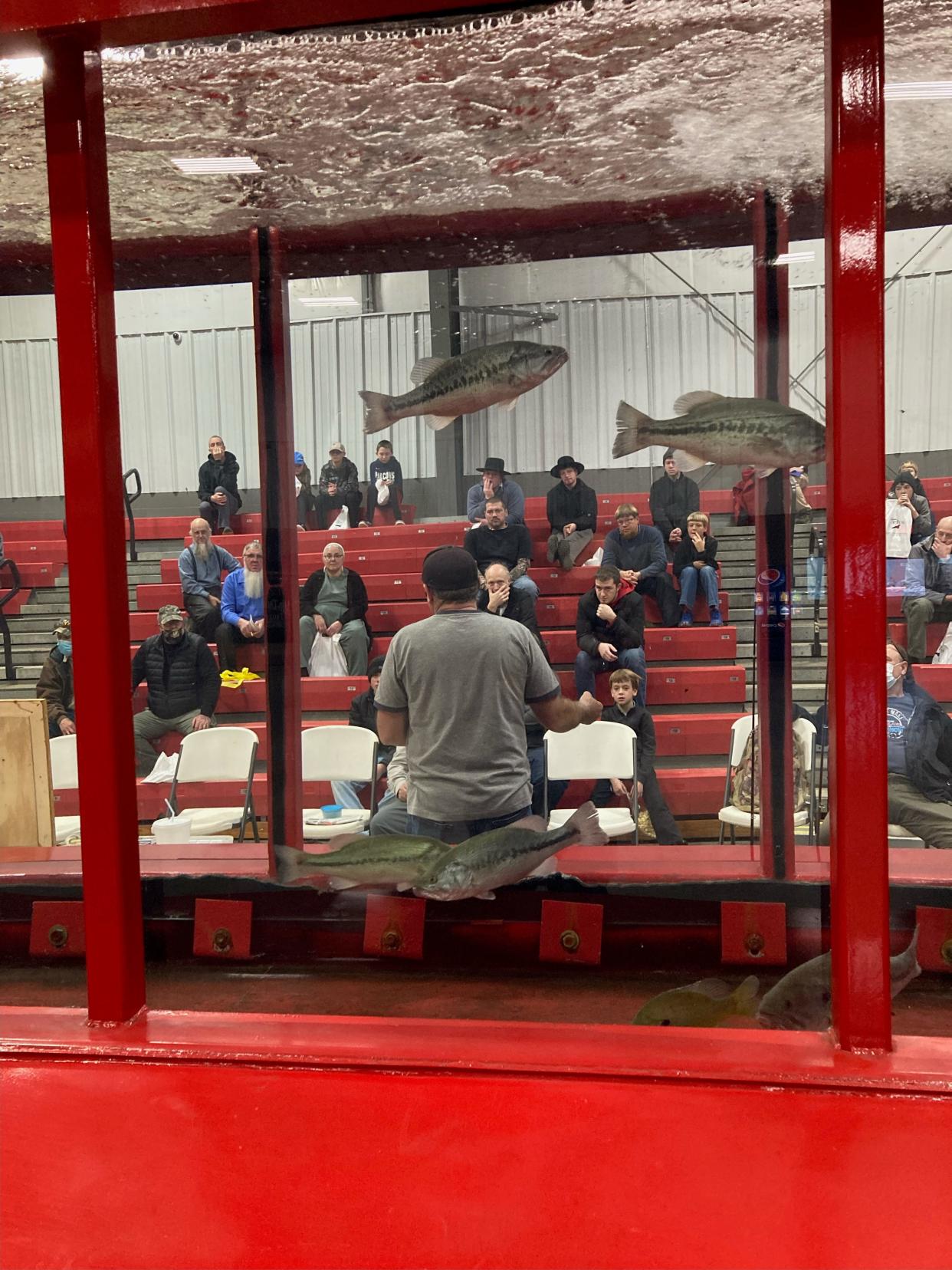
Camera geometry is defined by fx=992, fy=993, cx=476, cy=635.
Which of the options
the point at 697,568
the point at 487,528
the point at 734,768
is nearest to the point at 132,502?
the point at 487,528

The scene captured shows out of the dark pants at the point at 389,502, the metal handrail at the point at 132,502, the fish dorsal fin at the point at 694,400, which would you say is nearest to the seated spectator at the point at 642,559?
the dark pants at the point at 389,502

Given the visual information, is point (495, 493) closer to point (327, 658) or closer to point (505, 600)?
point (505, 600)

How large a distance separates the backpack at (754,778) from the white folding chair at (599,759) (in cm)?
34

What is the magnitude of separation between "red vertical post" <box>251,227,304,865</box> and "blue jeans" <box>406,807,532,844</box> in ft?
1.92

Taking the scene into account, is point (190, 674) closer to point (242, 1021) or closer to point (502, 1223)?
point (242, 1021)

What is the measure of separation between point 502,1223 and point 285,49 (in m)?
2.08

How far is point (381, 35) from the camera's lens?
6.41ft

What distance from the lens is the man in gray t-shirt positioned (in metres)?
2.69

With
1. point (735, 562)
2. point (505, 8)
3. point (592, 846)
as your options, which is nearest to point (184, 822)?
point (592, 846)

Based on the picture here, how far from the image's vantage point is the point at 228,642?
3.40 meters

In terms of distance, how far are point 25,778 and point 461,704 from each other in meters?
1.54

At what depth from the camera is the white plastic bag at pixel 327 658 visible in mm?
3324

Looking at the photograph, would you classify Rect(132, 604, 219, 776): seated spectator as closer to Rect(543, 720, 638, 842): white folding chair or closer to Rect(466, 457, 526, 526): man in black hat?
Rect(466, 457, 526, 526): man in black hat

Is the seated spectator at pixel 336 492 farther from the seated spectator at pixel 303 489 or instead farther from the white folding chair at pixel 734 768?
the white folding chair at pixel 734 768
